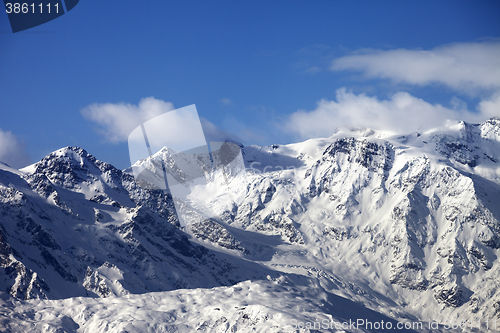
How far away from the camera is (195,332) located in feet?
A: 627

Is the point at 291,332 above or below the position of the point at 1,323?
below

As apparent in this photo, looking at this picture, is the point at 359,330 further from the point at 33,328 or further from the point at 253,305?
the point at 33,328

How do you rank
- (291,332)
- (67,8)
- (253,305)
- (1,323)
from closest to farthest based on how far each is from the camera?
1. (67,8)
2. (291,332)
3. (1,323)
4. (253,305)

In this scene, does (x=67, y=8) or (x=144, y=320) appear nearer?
(x=67, y=8)

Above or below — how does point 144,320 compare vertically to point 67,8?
below

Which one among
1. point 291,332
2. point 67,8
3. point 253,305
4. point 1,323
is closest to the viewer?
point 67,8

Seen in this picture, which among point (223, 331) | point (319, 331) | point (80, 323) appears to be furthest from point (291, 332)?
point (80, 323)

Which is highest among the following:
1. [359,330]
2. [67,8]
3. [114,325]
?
[67,8]

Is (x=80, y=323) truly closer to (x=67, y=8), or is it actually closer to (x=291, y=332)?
(x=291, y=332)

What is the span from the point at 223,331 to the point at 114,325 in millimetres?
38150

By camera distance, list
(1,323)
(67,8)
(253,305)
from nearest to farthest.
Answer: (67,8), (1,323), (253,305)

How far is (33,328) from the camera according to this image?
610ft

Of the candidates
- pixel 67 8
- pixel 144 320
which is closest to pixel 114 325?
pixel 144 320

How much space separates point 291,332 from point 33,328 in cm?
8676
